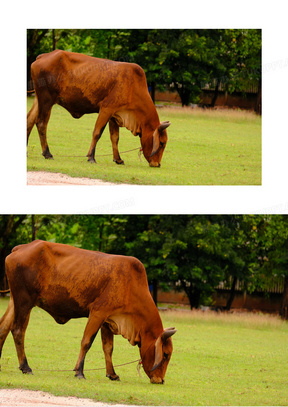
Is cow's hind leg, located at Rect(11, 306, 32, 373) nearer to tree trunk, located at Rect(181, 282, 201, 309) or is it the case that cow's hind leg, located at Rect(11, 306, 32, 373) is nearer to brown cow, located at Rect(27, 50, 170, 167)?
brown cow, located at Rect(27, 50, 170, 167)

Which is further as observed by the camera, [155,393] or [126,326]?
[126,326]

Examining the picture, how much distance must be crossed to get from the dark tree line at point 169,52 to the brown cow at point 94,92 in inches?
314

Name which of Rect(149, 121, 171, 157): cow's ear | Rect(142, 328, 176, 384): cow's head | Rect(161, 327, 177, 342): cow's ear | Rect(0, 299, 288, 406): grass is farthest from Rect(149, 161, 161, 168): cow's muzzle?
Rect(161, 327, 177, 342): cow's ear

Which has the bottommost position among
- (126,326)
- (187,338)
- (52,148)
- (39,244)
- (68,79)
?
(187,338)

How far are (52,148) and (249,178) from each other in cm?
573

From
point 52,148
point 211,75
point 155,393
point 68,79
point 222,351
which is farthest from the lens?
point 211,75

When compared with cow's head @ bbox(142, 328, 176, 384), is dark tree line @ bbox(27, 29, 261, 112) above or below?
above

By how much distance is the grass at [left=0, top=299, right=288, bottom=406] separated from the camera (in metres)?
15.3

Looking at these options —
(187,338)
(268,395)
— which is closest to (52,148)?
(187,338)

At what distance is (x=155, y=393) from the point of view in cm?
1545

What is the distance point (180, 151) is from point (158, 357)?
38.8 ft

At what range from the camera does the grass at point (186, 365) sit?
1530 centimetres

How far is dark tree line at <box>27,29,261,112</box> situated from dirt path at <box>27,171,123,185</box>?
8.02 m

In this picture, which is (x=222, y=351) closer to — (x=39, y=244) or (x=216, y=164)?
(x=216, y=164)
